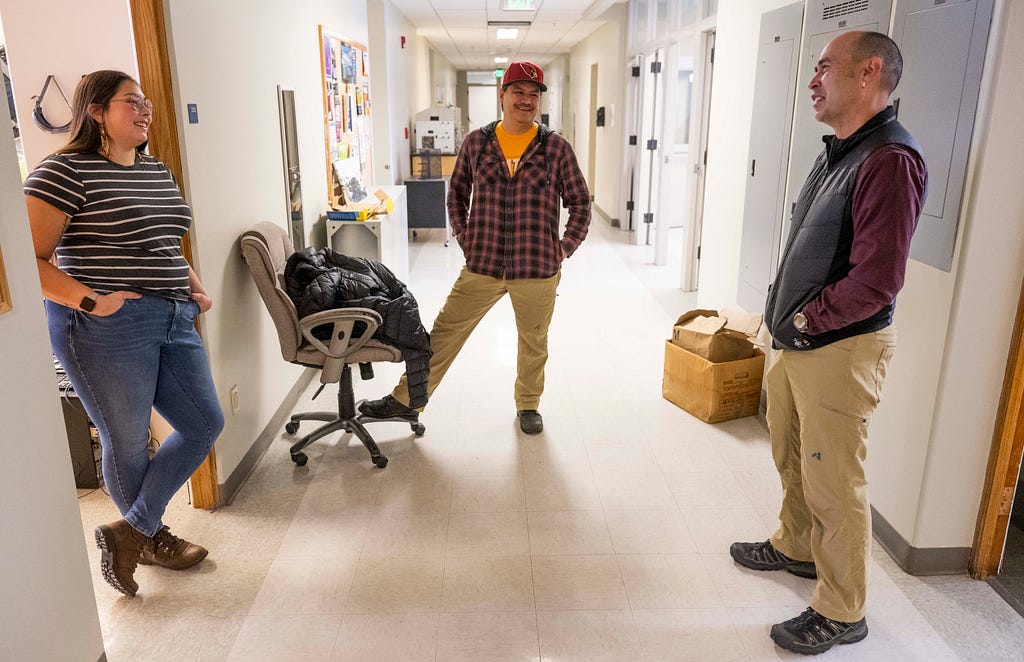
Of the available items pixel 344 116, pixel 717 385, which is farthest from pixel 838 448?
pixel 344 116

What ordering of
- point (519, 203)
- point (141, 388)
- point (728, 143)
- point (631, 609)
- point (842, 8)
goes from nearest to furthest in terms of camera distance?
point (141, 388) → point (631, 609) → point (842, 8) → point (519, 203) → point (728, 143)

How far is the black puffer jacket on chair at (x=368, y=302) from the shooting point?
3.02 m

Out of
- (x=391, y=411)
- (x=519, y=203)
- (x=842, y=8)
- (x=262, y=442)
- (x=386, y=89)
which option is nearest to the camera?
(x=842, y=8)

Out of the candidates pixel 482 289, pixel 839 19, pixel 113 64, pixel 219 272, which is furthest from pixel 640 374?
pixel 113 64

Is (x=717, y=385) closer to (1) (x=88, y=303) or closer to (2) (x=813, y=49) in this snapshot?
(2) (x=813, y=49)

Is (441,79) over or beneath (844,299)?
over

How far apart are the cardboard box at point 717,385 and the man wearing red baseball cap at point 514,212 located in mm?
778

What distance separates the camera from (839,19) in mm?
2820

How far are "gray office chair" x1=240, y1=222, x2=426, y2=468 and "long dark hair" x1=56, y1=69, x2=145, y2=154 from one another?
0.91 meters

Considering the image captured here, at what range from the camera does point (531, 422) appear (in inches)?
137

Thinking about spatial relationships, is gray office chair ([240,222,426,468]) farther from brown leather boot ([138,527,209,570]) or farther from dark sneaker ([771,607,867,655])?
dark sneaker ([771,607,867,655])

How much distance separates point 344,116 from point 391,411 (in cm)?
260

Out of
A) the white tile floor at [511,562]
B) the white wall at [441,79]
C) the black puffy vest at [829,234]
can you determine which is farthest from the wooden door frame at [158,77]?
the white wall at [441,79]

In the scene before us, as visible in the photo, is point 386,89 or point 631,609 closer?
point 631,609
